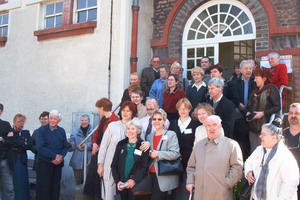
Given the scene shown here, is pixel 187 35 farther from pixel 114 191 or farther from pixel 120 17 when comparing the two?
pixel 114 191

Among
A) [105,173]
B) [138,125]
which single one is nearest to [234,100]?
[138,125]

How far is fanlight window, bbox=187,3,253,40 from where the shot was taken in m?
7.39

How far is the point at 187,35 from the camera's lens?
8.06 meters

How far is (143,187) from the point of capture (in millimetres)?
4531

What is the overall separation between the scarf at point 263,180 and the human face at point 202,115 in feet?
3.48

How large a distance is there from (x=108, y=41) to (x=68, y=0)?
6.41 ft

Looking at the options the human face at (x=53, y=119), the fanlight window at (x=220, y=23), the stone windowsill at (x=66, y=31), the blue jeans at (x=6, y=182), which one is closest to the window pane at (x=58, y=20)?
the stone windowsill at (x=66, y=31)

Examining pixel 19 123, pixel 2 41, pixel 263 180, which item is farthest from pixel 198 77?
pixel 2 41

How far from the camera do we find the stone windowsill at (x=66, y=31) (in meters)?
8.38

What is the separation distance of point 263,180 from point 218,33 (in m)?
4.56

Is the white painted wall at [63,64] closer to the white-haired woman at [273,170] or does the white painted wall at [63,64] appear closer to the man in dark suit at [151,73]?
the man in dark suit at [151,73]

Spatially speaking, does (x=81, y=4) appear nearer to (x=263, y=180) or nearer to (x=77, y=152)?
(x=77, y=152)

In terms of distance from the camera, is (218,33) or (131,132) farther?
(218,33)

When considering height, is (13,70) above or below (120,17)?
below
